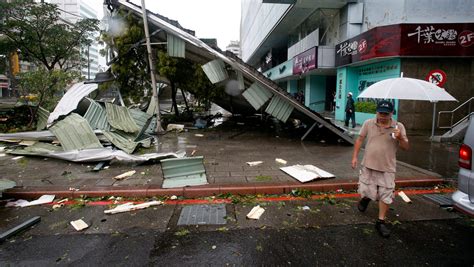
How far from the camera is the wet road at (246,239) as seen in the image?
3.17 meters

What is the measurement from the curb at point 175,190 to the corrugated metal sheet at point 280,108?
183 inches

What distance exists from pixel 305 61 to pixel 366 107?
6.44m

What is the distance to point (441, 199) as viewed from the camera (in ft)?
15.8

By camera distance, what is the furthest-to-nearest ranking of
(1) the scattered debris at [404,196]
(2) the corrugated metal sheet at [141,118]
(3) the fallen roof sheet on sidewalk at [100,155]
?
(2) the corrugated metal sheet at [141,118], (3) the fallen roof sheet on sidewalk at [100,155], (1) the scattered debris at [404,196]

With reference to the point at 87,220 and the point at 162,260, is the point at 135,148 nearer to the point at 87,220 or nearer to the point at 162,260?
the point at 87,220

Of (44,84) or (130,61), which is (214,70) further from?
(44,84)

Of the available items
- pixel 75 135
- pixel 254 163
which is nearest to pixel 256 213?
pixel 254 163

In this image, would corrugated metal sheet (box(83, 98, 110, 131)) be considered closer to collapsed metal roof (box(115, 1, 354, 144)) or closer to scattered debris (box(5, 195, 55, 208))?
collapsed metal roof (box(115, 1, 354, 144))

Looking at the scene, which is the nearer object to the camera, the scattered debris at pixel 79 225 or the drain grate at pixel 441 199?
the scattered debris at pixel 79 225

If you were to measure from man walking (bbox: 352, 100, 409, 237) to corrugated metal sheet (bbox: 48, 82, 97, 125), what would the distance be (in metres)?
8.87

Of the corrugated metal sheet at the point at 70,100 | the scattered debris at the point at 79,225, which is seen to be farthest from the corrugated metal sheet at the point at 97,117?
the scattered debris at the point at 79,225

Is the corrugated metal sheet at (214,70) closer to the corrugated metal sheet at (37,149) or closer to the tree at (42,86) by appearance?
the corrugated metal sheet at (37,149)

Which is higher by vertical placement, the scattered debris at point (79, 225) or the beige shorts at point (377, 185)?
the beige shorts at point (377, 185)

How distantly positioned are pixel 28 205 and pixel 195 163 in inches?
110
